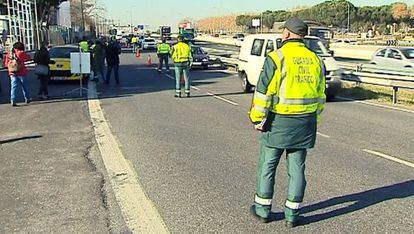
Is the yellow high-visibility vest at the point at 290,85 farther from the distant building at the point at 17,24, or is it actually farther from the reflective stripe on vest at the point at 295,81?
the distant building at the point at 17,24

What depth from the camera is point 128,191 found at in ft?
20.1

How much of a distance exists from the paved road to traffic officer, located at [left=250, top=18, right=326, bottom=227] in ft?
1.65

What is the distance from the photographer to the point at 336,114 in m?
13.1

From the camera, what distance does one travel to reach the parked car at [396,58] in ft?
77.9

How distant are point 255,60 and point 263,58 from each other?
0.62 metres

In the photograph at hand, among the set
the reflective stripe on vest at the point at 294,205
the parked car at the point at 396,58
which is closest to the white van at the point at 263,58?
the parked car at the point at 396,58

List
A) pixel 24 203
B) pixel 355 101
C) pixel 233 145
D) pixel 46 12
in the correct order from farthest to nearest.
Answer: pixel 46 12, pixel 355 101, pixel 233 145, pixel 24 203

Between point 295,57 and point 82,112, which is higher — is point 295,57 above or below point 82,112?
above

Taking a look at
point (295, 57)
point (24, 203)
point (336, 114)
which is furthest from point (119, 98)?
point (295, 57)

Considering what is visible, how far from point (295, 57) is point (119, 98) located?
1198cm

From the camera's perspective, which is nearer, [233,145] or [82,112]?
[233,145]

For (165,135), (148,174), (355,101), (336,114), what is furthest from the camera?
(355,101)

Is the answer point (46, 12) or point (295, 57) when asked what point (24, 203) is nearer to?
point (295, 57)

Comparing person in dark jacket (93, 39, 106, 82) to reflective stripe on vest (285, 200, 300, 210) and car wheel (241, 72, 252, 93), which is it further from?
reflective stripe on vest (285, 200, 300, 210)
